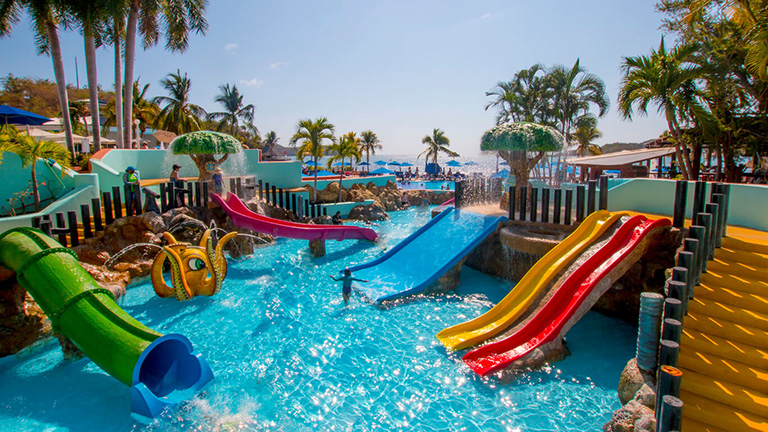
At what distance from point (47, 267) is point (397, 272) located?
7825 mm

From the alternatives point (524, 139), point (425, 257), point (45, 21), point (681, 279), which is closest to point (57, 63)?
point (45, 21)

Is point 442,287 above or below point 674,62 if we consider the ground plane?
below

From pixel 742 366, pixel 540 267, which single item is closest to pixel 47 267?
pixel 540 267

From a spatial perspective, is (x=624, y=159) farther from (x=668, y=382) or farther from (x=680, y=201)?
(x=668, y=382)

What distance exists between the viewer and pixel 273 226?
44.3 feet

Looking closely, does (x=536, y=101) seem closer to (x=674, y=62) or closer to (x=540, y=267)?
(x=674, y=62)

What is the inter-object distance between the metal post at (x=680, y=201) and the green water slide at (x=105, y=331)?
351 inches

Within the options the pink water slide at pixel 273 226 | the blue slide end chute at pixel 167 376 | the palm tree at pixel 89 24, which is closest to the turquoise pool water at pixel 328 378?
the blue slide end chute at pixel 167 376

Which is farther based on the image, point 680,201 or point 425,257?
point 425,257

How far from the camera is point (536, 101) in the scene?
22.4m

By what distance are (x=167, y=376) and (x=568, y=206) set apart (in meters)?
9.57

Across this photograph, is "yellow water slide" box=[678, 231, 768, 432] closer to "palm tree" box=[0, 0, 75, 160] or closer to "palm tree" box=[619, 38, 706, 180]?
"palm tree" box=[619, 38, 706, 180]

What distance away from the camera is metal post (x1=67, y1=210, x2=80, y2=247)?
32.4 ft

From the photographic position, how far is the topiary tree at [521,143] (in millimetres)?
11875
